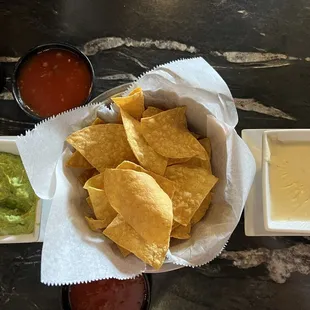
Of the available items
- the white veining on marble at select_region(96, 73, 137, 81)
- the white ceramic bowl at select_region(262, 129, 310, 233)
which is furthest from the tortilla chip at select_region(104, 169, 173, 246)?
the white veining on marble at select_region(96, 73, 137, 81)

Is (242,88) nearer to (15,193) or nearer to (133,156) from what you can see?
(133,156)

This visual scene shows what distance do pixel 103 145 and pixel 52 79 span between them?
311mm

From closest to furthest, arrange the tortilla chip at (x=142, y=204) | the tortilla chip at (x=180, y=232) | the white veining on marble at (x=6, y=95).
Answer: the tortilla chip at (x=142, y=204) → the tortilla chip at (x=180, y=232) → the white veining on marble at (x=6, y=95)

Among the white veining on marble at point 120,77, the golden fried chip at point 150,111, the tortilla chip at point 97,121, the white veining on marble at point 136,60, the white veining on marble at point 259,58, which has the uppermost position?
the white veining on marble at point 259,58

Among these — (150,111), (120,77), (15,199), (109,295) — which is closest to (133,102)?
(150,111)

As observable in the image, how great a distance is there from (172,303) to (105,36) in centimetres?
71

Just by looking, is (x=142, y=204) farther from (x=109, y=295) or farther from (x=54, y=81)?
(x=54, y=81)

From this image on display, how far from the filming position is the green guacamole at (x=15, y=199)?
138 cm

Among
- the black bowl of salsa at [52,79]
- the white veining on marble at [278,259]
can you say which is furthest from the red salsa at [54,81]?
the white veining on marble at [278,259]

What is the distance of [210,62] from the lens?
1.55 metres

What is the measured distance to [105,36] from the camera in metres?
1.57

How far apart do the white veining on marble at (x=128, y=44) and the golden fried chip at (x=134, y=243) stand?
1.71 feet

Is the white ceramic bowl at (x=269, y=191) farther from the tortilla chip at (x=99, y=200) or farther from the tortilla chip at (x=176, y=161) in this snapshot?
the tortilla chip at (x=99, y=200)

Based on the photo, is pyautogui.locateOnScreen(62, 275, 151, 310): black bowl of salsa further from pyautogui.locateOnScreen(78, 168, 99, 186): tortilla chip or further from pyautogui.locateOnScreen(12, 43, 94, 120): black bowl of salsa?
pyautogui.locateOnScreen(12, 43, 94, 120): black bowl of salsa
